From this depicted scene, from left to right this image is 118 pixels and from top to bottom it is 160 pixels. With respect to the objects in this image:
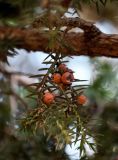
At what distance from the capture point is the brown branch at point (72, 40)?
446 mm

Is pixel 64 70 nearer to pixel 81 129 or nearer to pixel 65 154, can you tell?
pixel 81 129

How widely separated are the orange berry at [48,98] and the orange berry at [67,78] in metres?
0.02

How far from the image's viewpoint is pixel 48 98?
43cm

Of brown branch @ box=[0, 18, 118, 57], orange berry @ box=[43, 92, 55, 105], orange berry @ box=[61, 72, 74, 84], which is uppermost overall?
brown branch @ box=[0, 18, 118, 57]

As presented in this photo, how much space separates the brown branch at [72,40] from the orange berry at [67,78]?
3 cm

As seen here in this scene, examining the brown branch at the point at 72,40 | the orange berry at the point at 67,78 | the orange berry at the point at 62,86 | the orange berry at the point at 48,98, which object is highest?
the brown branch at the point at 72,40

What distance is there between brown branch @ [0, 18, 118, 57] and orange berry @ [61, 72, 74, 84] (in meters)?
0.03

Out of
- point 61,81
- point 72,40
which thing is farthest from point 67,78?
point 72,40

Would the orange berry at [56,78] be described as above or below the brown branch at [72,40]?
below

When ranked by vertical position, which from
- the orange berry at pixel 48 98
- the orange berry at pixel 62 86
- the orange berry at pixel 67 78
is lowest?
the orange berry at pixel 48 98

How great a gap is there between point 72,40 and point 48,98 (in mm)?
166

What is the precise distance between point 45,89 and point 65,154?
22 cm

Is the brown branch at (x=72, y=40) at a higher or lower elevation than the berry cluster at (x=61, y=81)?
higher

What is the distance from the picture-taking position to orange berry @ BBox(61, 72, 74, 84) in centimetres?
44
